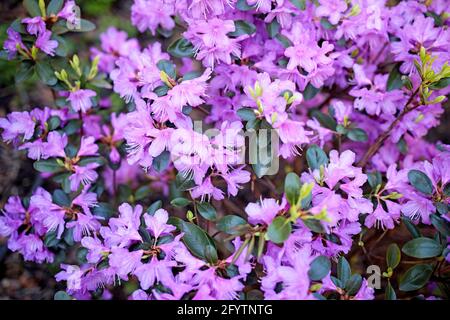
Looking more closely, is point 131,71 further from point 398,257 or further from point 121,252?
point 398,257

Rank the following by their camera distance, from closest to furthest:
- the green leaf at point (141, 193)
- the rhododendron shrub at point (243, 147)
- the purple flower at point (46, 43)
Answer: the rhododendron shrub at point (243, 147) → the purple flower at point (46, 43) → the green leaf at point (141, 193)

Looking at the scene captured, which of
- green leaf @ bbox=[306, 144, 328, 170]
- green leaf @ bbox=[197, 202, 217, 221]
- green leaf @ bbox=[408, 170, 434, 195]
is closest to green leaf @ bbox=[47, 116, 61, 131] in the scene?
green leaf @ bbox=[197, 202, 217, 221]

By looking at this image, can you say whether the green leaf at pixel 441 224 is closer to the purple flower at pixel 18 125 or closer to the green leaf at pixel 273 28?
the green leaf at pixel 273 28

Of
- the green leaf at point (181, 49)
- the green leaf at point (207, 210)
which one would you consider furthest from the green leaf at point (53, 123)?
the green leaf at point (207, 210)

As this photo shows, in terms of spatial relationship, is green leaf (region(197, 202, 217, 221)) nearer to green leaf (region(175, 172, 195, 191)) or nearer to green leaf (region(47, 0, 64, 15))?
green leaf (region(175, 172, 195, 191))

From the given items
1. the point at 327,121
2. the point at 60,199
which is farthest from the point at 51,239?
the point at 327,121

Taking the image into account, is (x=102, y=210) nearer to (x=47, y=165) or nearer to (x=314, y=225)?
(x=47, y=165)
